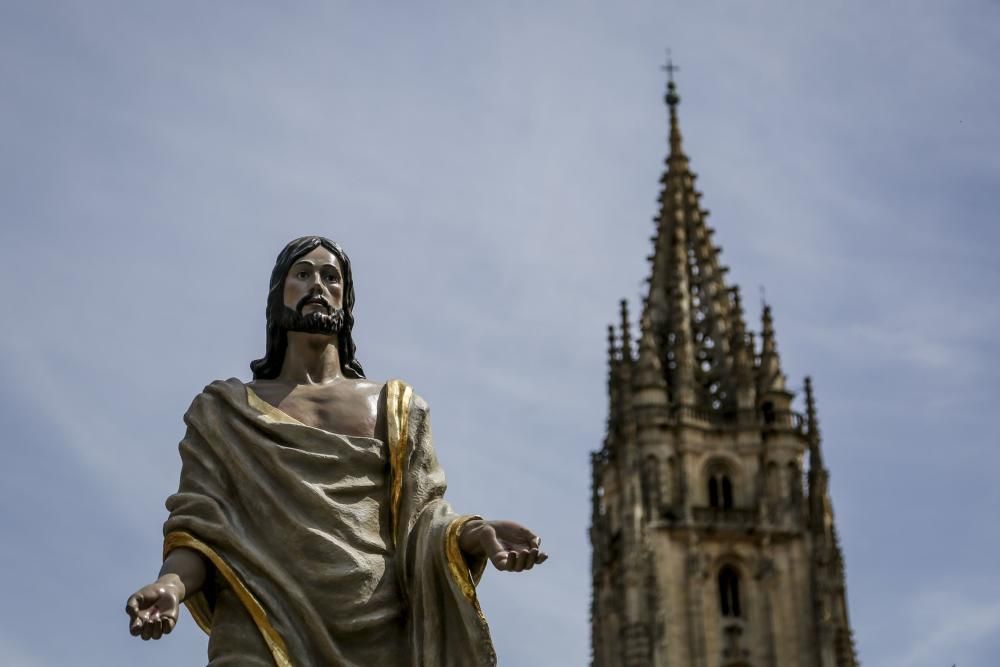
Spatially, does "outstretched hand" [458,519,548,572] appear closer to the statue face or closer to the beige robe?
the beige robe

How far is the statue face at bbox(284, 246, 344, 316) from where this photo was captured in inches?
265

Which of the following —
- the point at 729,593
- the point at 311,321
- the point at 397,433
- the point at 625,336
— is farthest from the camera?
the point at 625,336

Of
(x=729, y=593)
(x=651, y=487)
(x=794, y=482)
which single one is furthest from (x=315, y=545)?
(x=794, y=482)

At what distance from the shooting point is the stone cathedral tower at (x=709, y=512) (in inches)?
2968

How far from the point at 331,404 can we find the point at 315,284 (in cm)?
44

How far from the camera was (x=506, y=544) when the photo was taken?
607cm

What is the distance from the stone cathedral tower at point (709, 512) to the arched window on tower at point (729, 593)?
0.13ft

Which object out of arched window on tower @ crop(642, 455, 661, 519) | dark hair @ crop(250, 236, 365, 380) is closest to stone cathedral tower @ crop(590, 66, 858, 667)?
arched window on tower @ crop(642, 455, 661, 519)

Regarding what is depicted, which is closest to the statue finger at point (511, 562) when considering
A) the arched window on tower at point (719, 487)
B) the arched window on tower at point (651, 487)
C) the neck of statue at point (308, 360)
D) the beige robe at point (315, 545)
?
the beige robe at point (315, 545)

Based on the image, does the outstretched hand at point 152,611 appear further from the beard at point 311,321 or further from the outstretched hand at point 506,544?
the beard at point 311,321

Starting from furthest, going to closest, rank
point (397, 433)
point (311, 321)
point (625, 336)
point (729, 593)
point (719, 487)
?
point (625, 336)
point (719, 487)
point (729, 593)
point (311, 321)
point (397, 433)

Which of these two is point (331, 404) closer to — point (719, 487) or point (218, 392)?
point (218, 392)

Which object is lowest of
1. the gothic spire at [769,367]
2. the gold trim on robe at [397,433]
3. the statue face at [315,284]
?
the gold trim on robe at [397,433]

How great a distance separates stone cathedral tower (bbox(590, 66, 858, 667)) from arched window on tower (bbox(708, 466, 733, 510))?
55 millimetres
